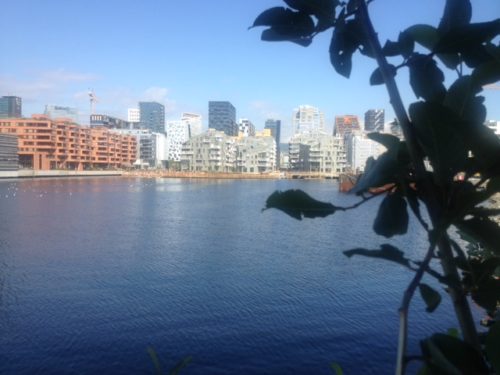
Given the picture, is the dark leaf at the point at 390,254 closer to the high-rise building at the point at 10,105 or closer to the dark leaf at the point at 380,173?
the dark leaf at the point at 380,173

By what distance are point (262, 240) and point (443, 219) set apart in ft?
74.2

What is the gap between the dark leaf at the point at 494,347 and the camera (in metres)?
0.55

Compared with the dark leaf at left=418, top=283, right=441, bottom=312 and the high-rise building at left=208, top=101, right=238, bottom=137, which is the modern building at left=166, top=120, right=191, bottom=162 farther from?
the dark leaf at left=418, top=283, right=441, bottom=312

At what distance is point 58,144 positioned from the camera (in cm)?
8500

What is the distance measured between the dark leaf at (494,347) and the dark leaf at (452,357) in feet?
0.05

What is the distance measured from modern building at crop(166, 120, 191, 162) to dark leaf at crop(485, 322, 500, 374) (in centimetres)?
14556

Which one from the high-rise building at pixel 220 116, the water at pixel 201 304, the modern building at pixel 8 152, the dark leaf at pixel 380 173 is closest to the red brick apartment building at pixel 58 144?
the modern building at pixel 8 152

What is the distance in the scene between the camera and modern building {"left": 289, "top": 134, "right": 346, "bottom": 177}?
334 feet

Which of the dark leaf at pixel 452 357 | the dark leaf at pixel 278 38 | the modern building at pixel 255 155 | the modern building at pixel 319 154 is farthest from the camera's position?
the modern building at pixel 255 155

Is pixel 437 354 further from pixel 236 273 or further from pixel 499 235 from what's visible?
pixel 236 273

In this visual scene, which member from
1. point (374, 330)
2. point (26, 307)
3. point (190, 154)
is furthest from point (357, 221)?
point (190, 154)

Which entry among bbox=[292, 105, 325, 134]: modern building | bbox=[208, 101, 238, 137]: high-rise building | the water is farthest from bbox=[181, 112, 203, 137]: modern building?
the water

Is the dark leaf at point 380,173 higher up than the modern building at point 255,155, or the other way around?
the modern building at point 255,155

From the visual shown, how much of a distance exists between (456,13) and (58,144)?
9146 cm
